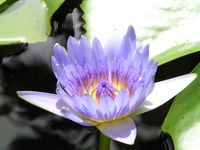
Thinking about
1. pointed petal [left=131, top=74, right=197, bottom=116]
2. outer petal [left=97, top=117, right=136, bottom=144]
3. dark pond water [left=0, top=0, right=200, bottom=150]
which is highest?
pointed petal [left=131, top=74, right=197, bottom=116]

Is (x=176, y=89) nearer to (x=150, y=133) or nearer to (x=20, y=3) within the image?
(x=150, y=133)

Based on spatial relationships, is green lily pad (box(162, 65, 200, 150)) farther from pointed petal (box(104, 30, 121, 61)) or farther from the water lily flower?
pointed petal (box(104, 30, 121, 61))

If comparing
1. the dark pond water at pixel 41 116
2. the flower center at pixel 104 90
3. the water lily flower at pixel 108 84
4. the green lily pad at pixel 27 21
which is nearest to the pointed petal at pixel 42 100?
the water lily flower at pixel 108 84

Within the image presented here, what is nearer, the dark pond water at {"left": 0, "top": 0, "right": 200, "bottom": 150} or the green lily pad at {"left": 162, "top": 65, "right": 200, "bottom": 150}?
the green lily pad at {"left": 162, "top": 65, "right": 200, "bottom": 150}

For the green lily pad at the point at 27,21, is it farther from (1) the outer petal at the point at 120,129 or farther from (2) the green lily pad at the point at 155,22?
(1) the outer petal at the point at 120,129

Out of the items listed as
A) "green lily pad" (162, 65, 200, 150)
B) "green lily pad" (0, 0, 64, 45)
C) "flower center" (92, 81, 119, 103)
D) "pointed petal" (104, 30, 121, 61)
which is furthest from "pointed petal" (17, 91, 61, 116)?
"green lily pad" (0, 0, 64, 45)

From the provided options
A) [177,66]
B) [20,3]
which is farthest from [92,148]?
[20,3]
